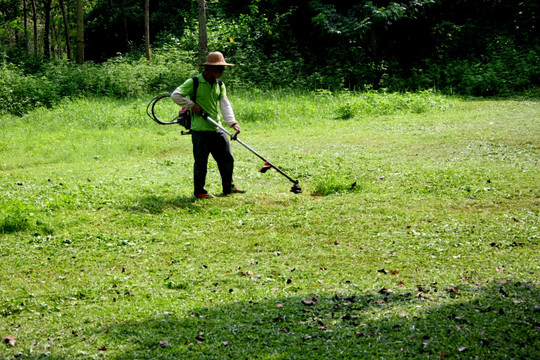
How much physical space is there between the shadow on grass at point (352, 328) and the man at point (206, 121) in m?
3.97

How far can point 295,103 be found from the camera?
59.1ft

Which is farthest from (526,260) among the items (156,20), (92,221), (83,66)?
(156,20)

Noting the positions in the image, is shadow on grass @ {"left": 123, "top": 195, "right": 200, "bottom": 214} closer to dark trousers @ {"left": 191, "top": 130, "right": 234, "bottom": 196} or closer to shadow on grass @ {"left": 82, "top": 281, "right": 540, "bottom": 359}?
dark trousers @ {"left": 191, "top": 130, "right": 234, "bottom": 196}

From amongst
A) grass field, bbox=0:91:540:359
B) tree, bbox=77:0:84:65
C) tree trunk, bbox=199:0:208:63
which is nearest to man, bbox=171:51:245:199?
grass field, bbox=0:91:540:359

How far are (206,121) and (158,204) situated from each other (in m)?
1.45

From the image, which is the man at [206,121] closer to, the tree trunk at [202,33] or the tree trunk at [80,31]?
the tree trunk at [202,33]

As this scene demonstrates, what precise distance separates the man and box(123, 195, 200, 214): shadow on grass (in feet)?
0.87

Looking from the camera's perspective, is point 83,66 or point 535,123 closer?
point 535,123

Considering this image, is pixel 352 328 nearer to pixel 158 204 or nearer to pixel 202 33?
pixel 158 204

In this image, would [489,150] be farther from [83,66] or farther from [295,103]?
[83,66]

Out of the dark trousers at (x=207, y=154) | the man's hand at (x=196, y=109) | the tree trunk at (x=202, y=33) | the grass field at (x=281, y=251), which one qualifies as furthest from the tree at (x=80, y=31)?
the man's hand at (x=196, y=109)

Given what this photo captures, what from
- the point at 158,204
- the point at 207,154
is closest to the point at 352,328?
the point at 158,204

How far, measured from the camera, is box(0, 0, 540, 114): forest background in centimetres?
2052

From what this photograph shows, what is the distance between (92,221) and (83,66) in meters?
15.2
